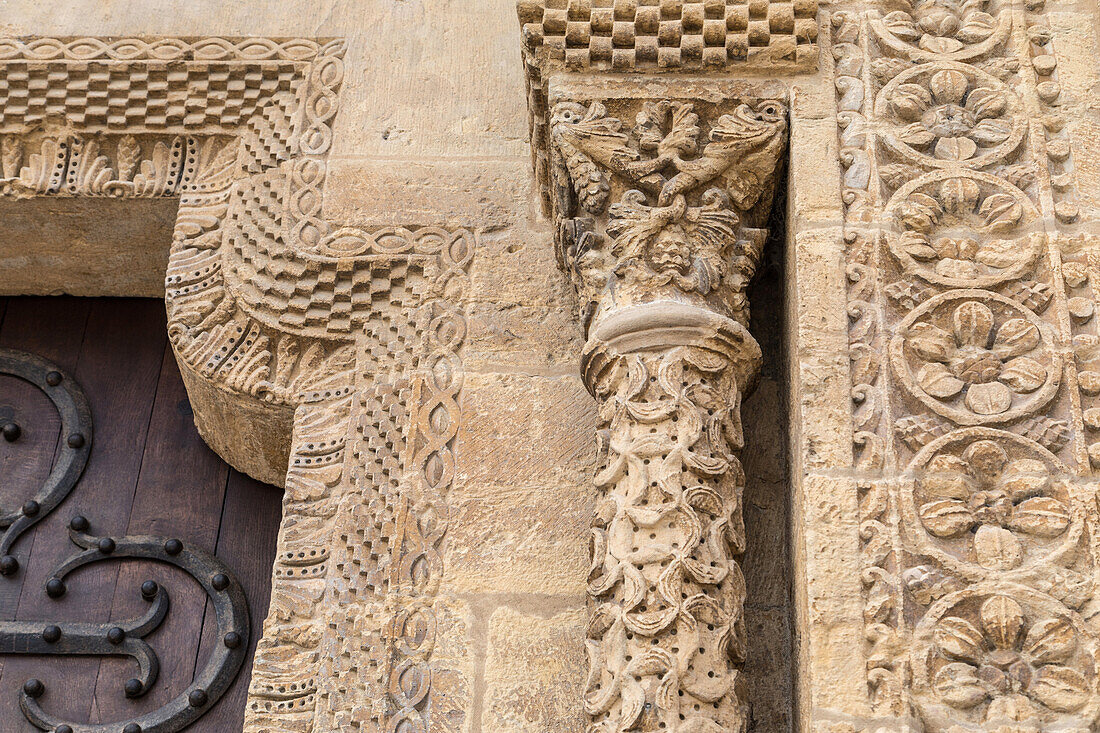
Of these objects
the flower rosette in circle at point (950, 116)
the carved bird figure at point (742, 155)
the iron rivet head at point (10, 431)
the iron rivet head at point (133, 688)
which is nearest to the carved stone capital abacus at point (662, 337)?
the carved bird figure at point (742, 155)

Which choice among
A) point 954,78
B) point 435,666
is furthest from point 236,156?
point 954,78

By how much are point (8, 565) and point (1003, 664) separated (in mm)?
2106

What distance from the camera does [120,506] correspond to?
300 cm

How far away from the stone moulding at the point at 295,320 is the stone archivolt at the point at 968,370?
830 mm

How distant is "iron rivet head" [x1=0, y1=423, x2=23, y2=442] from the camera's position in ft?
10.1

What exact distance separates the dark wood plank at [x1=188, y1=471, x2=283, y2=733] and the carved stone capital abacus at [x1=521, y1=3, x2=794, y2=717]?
0.93 meters

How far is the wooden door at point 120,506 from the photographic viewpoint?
279 cm

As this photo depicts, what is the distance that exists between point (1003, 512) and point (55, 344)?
2304mm

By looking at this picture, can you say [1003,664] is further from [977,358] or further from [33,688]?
[33,688]

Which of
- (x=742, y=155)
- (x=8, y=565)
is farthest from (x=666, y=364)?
(x=8, y=565)

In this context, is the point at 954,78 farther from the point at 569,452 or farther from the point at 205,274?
the point at 205,274

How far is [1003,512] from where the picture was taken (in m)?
1.95

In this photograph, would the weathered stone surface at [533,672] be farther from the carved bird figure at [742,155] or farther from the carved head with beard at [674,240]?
the carved bird figure at [742,155]

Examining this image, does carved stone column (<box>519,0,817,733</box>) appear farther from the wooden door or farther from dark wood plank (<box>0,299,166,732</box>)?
dark wood plank (<box>0,299,166,732</box>)
